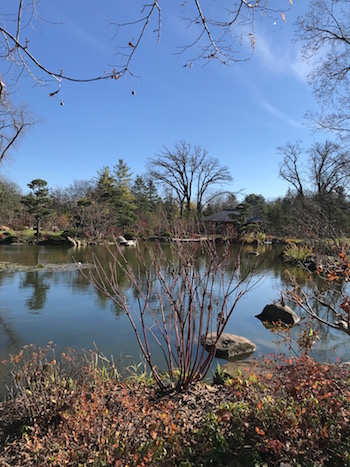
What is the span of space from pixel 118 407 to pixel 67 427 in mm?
417

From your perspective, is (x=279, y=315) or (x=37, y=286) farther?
(x=37, y=286)

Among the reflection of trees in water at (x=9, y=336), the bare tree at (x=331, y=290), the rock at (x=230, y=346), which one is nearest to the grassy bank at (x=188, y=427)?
the bare tree at (x=331, y=290)

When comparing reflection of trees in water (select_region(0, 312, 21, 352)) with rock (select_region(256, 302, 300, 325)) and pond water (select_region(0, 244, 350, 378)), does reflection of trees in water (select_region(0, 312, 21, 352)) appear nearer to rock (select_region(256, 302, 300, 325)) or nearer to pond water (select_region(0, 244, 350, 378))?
pond water (select_region(0, 244, 350, 378))

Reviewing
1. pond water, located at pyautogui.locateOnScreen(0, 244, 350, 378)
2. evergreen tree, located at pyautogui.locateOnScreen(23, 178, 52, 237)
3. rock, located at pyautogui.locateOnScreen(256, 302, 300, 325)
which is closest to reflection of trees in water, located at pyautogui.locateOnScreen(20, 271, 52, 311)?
pond water, located at pyautogui.locateOnScreen(0, 244, 350, 378)

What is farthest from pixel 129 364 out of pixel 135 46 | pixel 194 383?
pixel 135 46

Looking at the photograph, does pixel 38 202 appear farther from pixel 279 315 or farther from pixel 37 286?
pixel 279 315

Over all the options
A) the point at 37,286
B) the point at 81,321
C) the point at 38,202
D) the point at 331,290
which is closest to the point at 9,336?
the point at 81,321

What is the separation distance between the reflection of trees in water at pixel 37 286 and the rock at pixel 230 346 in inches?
172

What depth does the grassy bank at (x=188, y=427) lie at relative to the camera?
6.19 feet

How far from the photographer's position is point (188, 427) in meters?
2.42

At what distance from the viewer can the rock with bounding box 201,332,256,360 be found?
495 cm

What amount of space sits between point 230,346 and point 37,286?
263 inches

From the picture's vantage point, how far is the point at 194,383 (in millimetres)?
3395

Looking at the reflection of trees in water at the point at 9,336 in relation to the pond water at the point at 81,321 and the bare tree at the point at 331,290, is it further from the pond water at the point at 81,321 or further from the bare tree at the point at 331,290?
the bare tree at the point at 331,290
